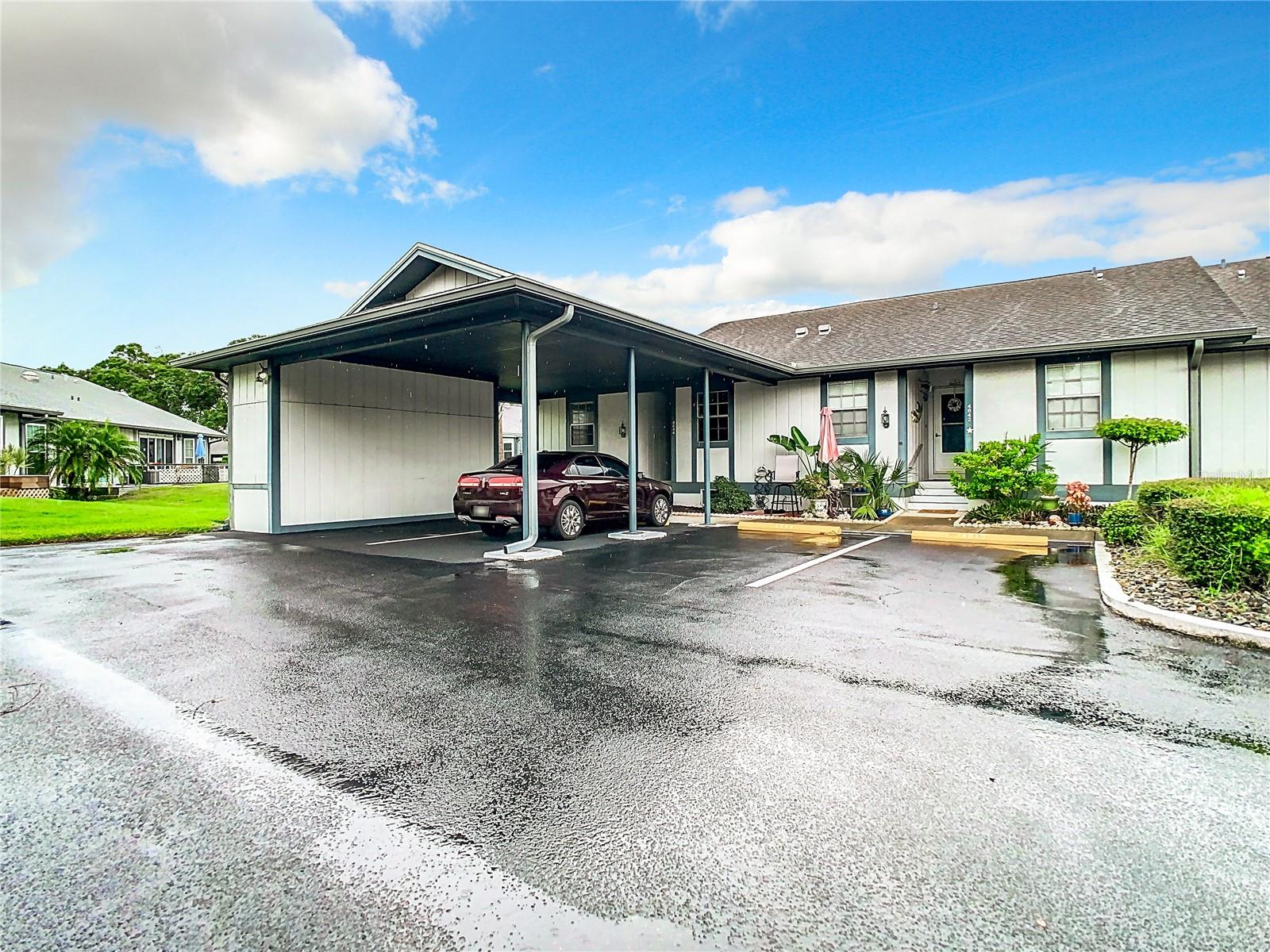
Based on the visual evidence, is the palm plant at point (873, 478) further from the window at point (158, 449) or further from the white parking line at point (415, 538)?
the window at point (158, 449)

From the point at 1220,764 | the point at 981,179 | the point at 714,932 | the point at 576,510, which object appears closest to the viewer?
the point at 714,932

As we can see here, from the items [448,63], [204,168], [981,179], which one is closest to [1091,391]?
[981,179]

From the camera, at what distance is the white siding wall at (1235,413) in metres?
11.2

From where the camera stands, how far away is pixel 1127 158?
14812 millimetres

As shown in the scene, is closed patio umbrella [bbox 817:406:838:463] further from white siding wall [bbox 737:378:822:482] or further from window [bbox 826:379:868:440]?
white siding wall [bbox 737:378:822:482]

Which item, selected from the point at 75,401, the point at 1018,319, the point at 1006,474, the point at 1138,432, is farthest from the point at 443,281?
the point at 75,401

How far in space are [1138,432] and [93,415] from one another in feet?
118

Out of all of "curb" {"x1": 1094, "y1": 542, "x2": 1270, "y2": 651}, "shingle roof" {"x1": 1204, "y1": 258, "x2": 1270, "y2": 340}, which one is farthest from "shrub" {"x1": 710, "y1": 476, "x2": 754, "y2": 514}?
"shingle roof" {"x1": 1204, "y1": 258, "x2": 1270, "y2": 340}

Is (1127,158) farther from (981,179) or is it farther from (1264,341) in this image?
(1264,341)

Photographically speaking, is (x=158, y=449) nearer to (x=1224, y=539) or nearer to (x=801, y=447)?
(x=801, y=447)

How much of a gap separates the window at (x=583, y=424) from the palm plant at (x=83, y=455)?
46.0 feet

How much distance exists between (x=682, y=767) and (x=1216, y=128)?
19.8m

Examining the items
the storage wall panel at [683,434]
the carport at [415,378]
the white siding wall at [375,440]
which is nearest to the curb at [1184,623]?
the carport at [415,378]

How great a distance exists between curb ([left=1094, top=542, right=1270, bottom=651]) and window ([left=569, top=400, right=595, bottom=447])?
45.6 feet
